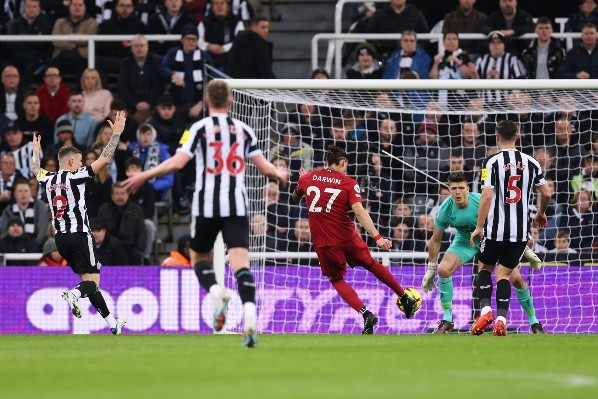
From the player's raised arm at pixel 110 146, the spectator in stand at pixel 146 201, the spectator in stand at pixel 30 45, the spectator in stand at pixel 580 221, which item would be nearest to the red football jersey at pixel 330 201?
the player's raised arm at pixel 110 146

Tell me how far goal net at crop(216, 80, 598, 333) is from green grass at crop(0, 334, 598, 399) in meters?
4.11

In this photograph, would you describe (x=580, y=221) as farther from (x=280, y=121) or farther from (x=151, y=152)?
(x=151, y=152)

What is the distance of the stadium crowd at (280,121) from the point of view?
17.7 m

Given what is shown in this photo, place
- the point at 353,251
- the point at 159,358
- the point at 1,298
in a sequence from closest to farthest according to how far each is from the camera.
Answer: the point at 159,358 < the point at 353,251 < the point at 1,298

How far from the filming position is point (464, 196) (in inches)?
577

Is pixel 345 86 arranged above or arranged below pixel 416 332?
above

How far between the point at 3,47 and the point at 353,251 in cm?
1011

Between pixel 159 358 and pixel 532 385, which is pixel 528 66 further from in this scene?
pixel 532 385

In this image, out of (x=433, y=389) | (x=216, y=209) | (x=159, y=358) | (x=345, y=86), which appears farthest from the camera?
(x=345, y=86)

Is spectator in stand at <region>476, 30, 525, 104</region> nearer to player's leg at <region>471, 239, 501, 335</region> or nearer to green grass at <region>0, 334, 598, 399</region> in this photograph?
player's leg at <region>471, 239, 501, 335</region>

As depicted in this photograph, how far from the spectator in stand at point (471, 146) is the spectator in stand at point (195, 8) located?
5.50m

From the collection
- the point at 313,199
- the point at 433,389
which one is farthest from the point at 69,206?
the point at 433,389

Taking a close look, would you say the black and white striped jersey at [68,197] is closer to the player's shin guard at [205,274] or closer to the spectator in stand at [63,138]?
the player's shin guard at [205,274]

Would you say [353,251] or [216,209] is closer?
[216,209]
